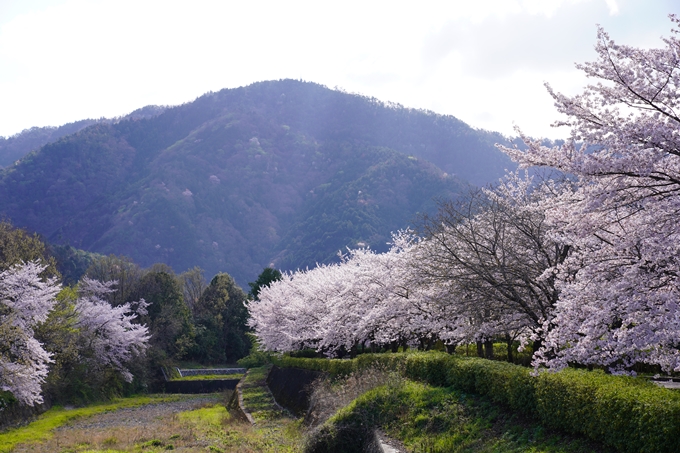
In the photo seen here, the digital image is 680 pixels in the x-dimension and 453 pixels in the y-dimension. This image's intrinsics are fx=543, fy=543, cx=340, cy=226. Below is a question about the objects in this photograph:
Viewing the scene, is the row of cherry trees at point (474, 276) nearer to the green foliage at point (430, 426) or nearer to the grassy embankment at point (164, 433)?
the green foliage at point (430, 426)

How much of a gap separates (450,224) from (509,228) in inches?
72.3

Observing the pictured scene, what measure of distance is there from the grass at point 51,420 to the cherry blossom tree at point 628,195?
2208 centimetres

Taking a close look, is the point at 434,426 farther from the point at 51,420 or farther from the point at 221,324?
the point at 221,324

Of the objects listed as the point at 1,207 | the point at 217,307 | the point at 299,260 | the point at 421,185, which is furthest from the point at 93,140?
the point at 217,307

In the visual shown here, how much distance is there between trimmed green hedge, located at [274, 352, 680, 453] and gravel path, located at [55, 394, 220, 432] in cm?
2338

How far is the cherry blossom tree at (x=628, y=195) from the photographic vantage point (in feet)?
22.4

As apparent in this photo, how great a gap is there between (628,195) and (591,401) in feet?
9.77

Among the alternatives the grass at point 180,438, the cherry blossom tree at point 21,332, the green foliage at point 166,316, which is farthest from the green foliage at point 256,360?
the cherry blossom tree at point 21,332

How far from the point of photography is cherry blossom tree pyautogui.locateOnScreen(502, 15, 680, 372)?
6.84 m

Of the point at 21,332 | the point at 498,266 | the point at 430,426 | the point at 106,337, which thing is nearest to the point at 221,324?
the point at 106,337

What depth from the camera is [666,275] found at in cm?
775

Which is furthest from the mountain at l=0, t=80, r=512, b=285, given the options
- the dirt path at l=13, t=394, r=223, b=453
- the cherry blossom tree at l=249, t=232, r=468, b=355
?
the dirt path at l=13, t=394, r=223, b=453

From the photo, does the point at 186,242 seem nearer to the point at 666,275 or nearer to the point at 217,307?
the point at 217,307

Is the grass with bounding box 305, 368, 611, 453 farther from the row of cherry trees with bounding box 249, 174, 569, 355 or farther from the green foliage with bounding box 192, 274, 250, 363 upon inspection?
the green foliage with bounding box 192, 274, 250, 363
